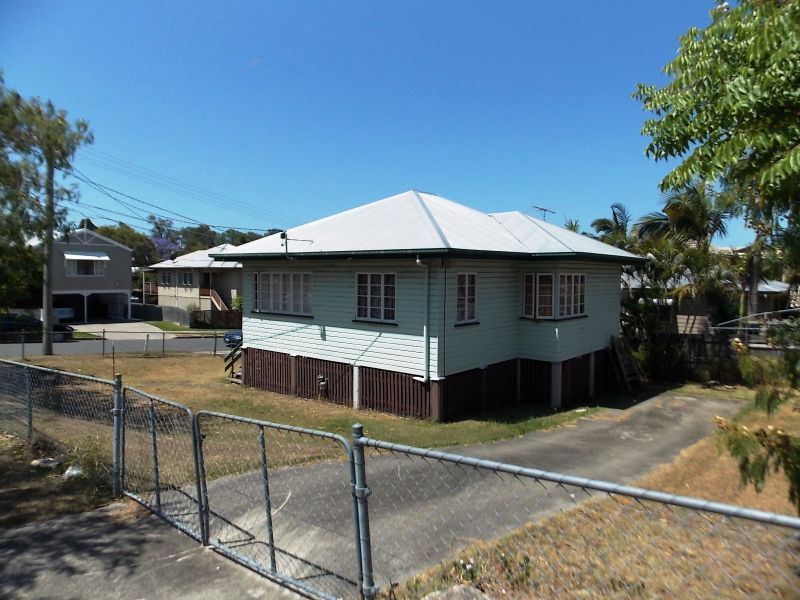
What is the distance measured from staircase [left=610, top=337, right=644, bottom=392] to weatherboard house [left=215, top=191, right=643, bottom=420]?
53cm

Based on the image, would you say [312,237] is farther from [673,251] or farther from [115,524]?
[673,251]

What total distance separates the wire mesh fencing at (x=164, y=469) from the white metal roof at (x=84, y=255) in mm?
37623

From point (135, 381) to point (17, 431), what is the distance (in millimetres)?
9989

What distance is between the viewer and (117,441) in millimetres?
6207

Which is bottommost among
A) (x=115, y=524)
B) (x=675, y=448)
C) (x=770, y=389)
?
(x=675, y=448)

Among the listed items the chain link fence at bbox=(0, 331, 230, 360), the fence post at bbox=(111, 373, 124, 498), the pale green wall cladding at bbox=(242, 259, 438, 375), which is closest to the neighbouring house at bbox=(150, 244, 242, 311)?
the chain link fence at bbox=(0, 331, 230, 360)

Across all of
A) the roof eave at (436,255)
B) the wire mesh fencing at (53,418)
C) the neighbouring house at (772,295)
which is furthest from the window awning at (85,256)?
the neighbouring house at (772,295)

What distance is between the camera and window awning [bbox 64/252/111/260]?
144ft

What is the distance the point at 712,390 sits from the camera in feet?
59.5

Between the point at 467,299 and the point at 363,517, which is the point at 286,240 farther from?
the point at 363,517

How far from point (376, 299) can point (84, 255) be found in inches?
1540

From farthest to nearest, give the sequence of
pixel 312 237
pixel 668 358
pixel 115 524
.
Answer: pixel 668 358 → pixel 312 237 → pixel 115 524

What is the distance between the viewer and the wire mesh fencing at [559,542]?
11.4 feet

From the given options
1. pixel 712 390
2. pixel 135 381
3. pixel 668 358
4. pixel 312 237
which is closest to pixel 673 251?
pixel 668 358
